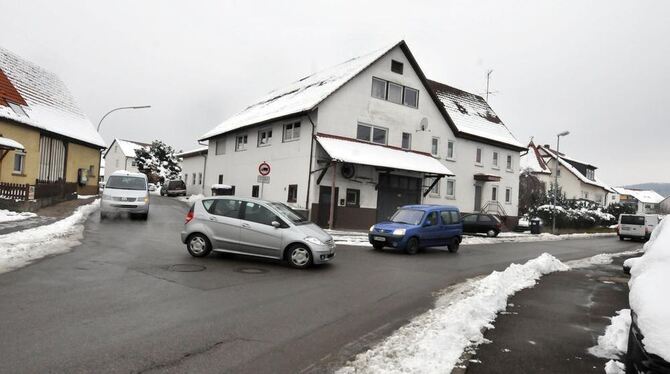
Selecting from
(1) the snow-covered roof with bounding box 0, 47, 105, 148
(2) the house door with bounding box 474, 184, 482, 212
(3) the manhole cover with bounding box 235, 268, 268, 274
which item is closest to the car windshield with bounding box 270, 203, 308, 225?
(3) the manhole cover with bounding box 235, 268, 268, 274

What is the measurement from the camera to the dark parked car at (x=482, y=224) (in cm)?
2866

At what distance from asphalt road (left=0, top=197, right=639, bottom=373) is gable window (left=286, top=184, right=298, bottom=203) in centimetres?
1335

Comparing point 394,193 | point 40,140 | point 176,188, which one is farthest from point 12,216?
point 176,188

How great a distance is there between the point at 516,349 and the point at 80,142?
1272 inches

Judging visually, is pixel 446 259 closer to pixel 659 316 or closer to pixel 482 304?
pixel 482 304

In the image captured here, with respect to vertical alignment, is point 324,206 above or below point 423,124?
below

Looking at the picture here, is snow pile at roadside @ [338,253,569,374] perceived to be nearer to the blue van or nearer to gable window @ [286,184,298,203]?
the blue van

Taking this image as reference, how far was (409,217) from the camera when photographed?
1691 cm

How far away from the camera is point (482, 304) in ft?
24.2

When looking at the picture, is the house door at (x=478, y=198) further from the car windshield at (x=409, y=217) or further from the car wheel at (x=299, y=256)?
the car wheel at (x=299, y=256)

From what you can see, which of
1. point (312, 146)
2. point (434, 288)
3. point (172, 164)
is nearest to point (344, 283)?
point (434, 288)

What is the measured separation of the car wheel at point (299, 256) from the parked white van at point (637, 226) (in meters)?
30.0

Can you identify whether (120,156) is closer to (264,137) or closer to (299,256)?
(264,137)

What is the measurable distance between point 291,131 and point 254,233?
639 inches
